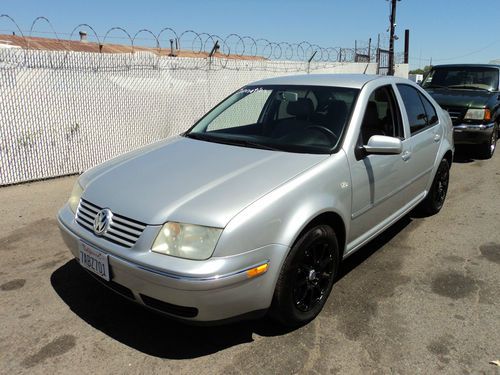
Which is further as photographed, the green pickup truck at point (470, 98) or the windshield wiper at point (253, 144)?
the green pickup truck at point (470, 98)

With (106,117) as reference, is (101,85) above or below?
above

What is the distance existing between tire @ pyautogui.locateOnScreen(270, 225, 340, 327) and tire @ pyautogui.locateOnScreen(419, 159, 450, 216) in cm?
232

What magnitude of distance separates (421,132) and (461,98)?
A: 4625 mm

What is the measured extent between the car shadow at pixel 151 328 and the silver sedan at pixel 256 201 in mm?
319

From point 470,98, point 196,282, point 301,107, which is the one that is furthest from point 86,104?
point 470,98

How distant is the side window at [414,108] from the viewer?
4.21m

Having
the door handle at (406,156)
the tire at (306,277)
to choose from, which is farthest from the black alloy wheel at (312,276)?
the door handle at (406,156)

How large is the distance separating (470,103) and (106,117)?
640cm

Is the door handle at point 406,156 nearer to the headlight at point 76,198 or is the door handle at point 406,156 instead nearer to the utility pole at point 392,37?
the headlight at point 76,198

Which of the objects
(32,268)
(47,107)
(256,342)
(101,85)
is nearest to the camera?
(256,342)

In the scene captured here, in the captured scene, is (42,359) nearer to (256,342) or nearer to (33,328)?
(33,328)

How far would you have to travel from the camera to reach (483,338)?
9.41 ft

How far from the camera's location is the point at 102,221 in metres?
2.69

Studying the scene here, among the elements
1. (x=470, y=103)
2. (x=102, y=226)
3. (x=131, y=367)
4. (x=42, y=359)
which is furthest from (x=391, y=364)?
(x=470, y=103)
